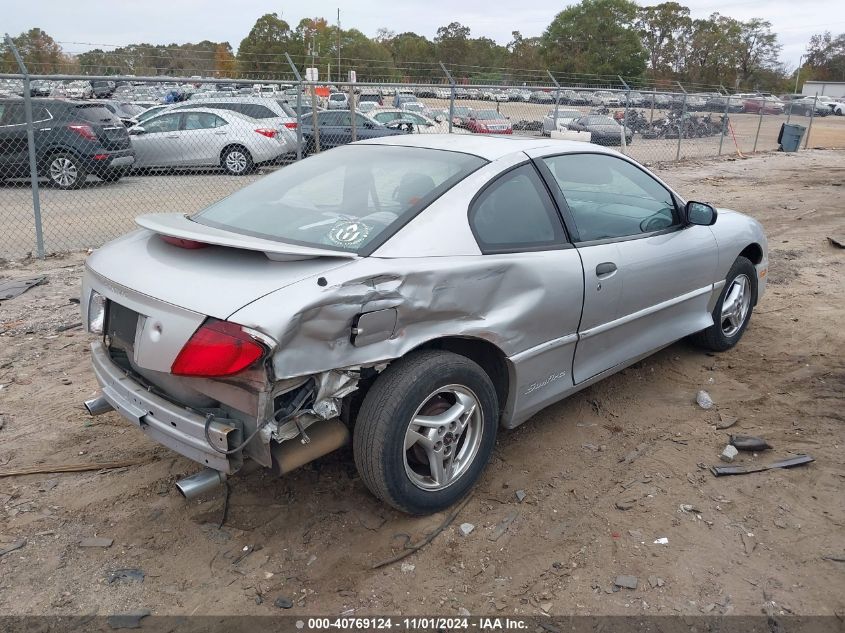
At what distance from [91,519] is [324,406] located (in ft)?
4.36

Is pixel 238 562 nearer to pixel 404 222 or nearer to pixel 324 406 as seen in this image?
pixel 324 406

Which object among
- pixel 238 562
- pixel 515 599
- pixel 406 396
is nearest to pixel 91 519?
pixel 238 562

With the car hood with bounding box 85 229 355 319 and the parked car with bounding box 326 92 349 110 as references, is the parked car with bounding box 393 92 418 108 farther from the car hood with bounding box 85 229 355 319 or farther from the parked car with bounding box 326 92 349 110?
the car hood with bounding box 85 229 355 319

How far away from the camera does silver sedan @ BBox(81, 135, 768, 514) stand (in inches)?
98.8

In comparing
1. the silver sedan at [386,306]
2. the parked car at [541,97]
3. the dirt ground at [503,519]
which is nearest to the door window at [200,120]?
the parked car at [541,97]

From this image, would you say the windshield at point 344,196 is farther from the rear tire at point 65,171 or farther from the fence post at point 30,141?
the rear tire at point 65,171

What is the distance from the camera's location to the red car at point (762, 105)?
23141 mm

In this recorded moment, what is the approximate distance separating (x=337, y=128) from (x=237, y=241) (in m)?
11.5

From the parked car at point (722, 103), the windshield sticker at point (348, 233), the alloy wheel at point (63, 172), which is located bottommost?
the alloy wheel at point (63, 172)

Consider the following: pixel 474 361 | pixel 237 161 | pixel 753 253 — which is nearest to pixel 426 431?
pixel 474 361

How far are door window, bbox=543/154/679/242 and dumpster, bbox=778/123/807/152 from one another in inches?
917

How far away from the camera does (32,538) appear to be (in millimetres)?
2953

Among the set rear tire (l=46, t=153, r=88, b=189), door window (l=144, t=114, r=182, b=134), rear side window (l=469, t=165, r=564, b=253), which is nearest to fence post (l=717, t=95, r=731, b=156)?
door window (l=144, t=114, r=182, b=134)

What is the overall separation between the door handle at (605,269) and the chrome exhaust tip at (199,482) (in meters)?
2.07
